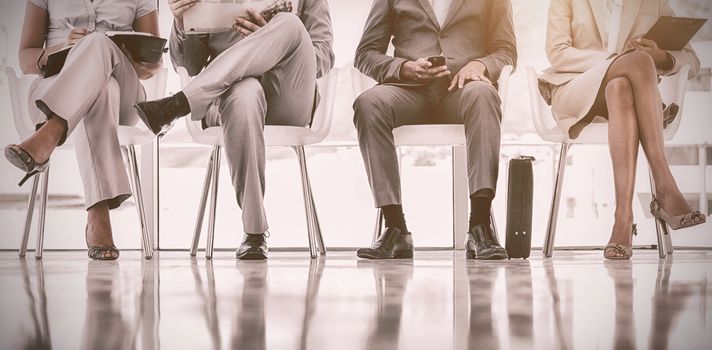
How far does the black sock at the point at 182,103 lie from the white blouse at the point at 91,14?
88 centimetres

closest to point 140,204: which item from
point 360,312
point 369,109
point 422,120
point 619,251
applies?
point 369,109

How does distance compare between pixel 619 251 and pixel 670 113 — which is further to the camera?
pixel 670 113

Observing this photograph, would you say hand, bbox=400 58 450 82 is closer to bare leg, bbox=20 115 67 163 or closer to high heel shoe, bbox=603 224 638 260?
high heel shoe, bbox=603 224 638 260

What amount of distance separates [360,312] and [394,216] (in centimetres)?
169

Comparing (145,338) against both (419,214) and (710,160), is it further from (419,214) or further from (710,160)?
(710,160)

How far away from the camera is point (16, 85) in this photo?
311 cm

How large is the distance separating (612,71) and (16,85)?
2.26 m

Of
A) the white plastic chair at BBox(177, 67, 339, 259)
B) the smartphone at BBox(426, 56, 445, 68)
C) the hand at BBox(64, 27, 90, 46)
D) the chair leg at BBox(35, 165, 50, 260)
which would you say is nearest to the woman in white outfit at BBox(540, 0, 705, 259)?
the smartphone at BBox(426, 56, 445, 68)

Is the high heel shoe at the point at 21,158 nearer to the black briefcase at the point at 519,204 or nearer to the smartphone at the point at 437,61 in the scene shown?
the smartphone at the point at 437,61

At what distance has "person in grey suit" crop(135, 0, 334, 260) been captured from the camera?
245 cm

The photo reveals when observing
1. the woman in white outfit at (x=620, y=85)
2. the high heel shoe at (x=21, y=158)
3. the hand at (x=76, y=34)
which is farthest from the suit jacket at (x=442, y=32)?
the high heel shoe at (x=21, y=158)

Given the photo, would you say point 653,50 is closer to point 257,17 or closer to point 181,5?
point 257,17

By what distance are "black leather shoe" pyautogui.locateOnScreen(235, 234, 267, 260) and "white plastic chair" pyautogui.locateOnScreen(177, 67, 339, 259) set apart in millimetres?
357

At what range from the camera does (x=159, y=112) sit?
7.69 ft
